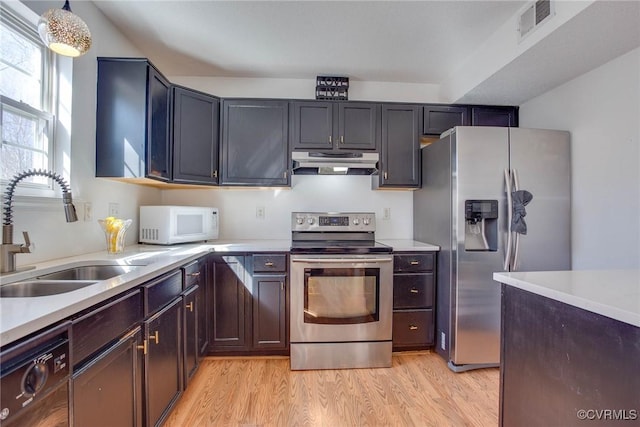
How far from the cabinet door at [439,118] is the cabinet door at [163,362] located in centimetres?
254

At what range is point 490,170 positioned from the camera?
2176mm

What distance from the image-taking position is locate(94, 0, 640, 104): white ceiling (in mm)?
1872

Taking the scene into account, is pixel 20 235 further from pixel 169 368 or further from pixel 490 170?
pixel 490 170

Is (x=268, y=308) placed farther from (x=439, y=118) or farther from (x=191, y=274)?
(x=439, y=118)

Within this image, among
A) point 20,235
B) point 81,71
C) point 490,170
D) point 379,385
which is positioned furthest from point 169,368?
point 490,170

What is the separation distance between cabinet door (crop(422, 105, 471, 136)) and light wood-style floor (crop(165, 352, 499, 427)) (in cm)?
205

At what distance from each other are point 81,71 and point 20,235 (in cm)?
106

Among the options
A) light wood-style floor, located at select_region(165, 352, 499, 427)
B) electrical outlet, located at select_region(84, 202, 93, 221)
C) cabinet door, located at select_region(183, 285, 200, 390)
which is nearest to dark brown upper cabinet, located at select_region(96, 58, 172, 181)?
electrical outlet, located at select_region(84, 202, 93, 221)

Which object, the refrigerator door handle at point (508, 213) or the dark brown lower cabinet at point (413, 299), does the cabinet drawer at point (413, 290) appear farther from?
the refrigerator door handle at point (508, 213)

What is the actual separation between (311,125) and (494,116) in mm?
1800

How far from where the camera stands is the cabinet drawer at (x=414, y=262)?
241 cm

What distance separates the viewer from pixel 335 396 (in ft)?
6.24

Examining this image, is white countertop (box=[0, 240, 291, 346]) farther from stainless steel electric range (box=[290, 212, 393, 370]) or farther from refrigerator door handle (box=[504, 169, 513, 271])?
refrigerator door handle (box=[504, 169, 513, 271])

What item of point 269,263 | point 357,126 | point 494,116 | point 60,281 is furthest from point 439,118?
point 60,281
